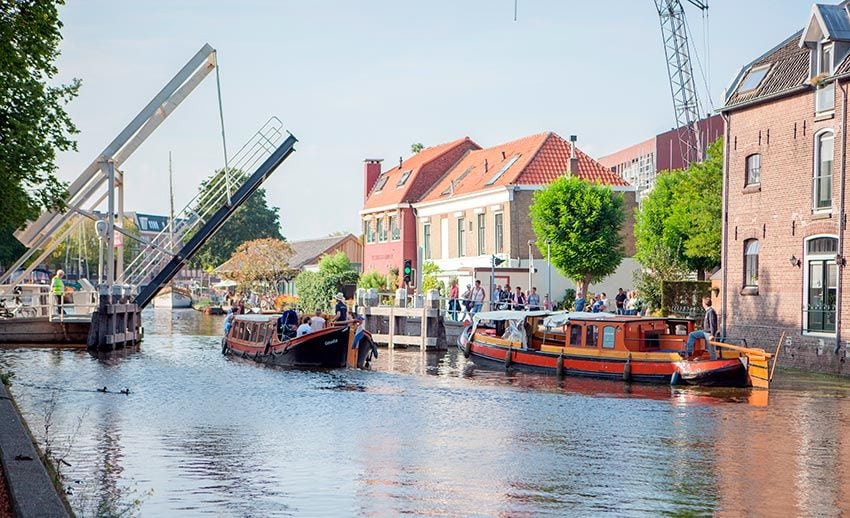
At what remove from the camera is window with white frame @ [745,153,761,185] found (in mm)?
33719

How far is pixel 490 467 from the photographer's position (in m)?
16.8

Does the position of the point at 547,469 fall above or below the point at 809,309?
below

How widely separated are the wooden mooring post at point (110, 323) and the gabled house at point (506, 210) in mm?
15827

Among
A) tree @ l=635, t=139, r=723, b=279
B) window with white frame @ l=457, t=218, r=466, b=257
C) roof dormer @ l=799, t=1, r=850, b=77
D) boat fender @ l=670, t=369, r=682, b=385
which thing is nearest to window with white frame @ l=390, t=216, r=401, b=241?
window with white frame @ l=457, t=218, r=466, b=257

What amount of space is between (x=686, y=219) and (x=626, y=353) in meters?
19.6

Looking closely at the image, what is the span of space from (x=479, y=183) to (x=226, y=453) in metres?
41.2

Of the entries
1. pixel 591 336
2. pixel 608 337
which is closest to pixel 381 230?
pixel 591 336

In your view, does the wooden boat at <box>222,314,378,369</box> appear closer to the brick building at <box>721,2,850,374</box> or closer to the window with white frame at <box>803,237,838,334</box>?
the brick building at <box>721,2,850,374</box>

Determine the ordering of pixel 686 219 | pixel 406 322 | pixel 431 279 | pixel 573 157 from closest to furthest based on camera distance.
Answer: pixel 406 322 < pixel 686 219 < pixel 573 157 < pixel 431 279

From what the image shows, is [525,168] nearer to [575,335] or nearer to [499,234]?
[499,234]

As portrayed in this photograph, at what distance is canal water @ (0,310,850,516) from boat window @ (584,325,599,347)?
3.87ft

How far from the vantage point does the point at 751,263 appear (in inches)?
1342

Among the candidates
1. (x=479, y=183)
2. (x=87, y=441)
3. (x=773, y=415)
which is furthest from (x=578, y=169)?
(x=87, y=441)

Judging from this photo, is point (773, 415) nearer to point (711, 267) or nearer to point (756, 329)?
point (756, 329)
